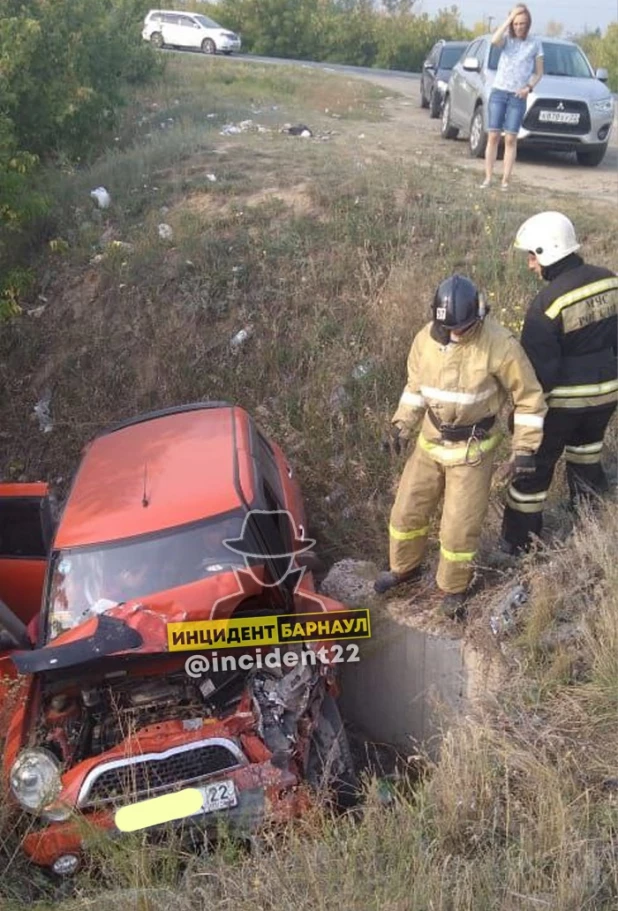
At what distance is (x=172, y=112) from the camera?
551 inches

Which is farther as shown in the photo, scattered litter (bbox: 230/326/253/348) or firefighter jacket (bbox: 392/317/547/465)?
scattered litter (bbox: 230/326/253/348)

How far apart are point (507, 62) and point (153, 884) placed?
314 inches

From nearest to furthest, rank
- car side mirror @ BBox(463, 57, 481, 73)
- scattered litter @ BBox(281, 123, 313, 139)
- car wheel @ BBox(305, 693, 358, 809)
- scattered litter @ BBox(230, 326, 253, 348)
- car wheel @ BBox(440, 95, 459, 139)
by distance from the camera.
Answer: car wheel @ BBox(305, 693, 358, 809), scattered litter @ BBox(230, 326, 253, 348), car side mirror @ BBox(463, 57, 481, 73), car wheel @ BBox(440, 95, 459, 139), scattered litter @ BBox(281, 123, 313, 139)

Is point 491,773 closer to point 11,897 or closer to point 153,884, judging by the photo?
point 153,884

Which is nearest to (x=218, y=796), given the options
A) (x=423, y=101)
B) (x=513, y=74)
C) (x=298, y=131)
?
(x=513, y=74)

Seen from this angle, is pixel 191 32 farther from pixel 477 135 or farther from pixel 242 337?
pixel 242 337

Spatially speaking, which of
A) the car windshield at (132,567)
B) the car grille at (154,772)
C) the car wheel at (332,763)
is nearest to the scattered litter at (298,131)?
the car windshield at (132,567)

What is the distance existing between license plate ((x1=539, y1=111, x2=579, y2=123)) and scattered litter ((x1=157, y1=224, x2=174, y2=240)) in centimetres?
462

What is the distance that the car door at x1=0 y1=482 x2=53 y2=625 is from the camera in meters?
5.27

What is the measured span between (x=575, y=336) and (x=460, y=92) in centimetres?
832

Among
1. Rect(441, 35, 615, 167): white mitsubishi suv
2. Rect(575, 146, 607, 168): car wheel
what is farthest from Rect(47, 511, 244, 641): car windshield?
Rect(575, 146, 607, 168): car wheel

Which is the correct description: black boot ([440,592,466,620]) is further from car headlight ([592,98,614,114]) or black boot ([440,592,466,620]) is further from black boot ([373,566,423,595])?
car headlight ([592,98,614,114])

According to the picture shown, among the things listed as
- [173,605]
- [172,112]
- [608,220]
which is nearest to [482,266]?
[608,220]

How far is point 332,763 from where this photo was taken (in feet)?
12.9
